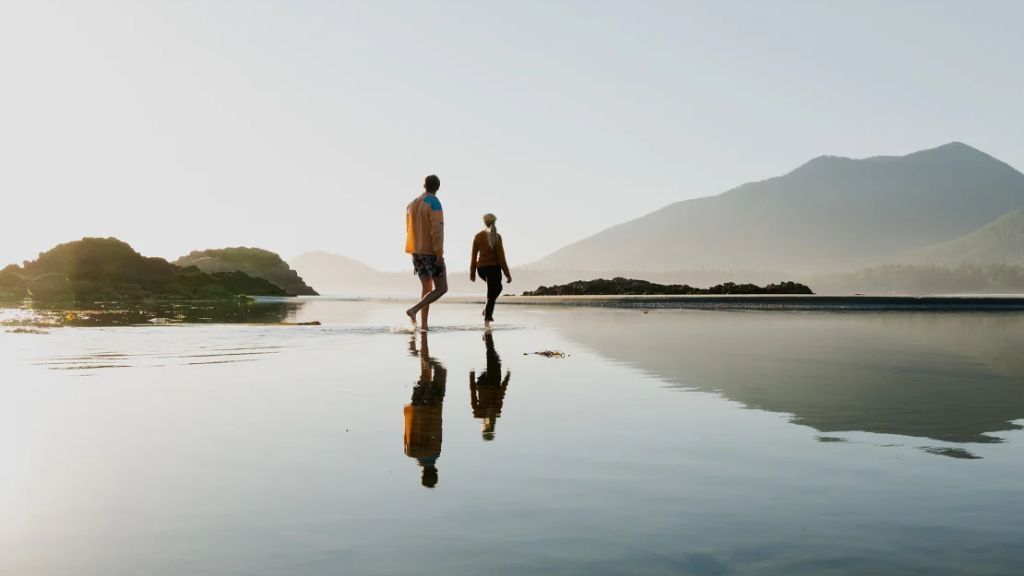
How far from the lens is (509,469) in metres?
4.37

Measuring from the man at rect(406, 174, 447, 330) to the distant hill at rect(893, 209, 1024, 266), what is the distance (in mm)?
117391

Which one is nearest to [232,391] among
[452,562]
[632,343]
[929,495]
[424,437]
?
[424,437]

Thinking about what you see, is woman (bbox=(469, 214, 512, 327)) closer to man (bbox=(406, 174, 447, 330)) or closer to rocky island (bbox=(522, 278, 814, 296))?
man (bbox=(406, 174, 447, 330))

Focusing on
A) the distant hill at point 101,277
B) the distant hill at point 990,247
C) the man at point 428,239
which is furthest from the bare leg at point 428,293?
the distant hill at point 990,247

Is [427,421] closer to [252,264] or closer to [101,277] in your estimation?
[101,277]

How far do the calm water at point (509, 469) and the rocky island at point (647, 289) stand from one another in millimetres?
30816

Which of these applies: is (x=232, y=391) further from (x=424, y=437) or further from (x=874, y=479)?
(x=874, y=479)

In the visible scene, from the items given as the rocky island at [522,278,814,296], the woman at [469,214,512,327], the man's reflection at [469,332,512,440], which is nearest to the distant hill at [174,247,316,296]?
the rocky island at [522,278,814,296]

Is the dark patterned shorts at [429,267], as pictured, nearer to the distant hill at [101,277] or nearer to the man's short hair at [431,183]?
the man's short hair at [431,183]

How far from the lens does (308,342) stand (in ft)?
43.2

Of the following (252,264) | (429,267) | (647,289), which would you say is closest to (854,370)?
(429,267)

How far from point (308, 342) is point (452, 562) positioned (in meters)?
10.6

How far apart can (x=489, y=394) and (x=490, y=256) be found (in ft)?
42.7

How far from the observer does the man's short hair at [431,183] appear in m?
17.0
